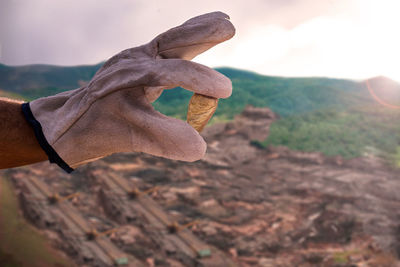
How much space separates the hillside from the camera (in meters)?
6.36

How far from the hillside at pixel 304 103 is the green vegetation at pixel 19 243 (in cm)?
212

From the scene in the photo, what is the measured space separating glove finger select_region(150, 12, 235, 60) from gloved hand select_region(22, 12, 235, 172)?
0.08 m

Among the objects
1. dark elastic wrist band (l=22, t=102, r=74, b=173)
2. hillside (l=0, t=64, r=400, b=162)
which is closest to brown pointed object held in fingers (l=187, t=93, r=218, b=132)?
dark elastic wrist band (l=22, t=102, r=74, b=173)

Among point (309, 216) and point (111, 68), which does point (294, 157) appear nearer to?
point (309, 216)

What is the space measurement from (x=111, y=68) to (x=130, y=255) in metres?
4.42

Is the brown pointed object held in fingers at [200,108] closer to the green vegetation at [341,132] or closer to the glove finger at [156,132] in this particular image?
the glove finger at [156,132]

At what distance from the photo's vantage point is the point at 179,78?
625 millimetres

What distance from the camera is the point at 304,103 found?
7379 mm

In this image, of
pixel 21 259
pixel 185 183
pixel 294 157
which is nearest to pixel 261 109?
pixel 294 157

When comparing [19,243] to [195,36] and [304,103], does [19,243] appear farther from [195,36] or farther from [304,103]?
[304,103]

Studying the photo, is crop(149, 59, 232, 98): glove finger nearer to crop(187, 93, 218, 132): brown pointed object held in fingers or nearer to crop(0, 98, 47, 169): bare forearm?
crop(187, 93, 218, 132): brown pointed object held in fingers

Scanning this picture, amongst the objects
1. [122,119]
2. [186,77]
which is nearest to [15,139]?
[122,119]

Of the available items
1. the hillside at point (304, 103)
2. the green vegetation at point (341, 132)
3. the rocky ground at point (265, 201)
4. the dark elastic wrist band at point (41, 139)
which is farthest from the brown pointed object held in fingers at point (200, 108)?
the green vegetation at point (341, 132)

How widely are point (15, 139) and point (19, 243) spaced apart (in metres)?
4.16
